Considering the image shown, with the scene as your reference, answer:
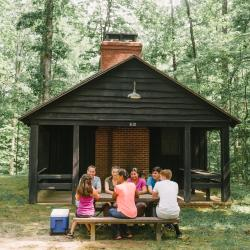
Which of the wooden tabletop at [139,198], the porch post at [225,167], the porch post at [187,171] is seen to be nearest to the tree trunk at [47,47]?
the porch post at [187,171]

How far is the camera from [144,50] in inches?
1310

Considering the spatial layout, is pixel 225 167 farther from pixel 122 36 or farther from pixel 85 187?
pixel 122 36

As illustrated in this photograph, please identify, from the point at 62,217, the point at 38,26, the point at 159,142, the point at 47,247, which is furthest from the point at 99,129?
the point at 47,247

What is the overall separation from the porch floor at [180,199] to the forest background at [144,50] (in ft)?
19.6

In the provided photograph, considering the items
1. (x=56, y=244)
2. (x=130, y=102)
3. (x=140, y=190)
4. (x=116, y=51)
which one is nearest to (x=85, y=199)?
(x=56, y=244)

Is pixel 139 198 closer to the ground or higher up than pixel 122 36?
closer to the ground

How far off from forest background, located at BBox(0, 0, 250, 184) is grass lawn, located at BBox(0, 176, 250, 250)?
9.35 meters

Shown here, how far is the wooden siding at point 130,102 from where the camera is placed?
562 inches

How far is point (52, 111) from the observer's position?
14188 mm

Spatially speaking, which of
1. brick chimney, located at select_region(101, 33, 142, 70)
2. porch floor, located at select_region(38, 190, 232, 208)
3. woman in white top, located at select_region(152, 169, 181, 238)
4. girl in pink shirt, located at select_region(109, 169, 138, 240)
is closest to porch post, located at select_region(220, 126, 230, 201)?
porch floor, located at select_region(38, 190, 232, 208)

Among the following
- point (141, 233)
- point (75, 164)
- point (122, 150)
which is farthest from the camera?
point (122, 150)

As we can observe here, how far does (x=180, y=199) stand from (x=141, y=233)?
19.3ft

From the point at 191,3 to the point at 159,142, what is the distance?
1919 cm

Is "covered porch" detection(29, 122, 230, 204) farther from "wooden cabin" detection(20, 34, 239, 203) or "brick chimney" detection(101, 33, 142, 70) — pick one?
"brick chimney" detection(101, 33, 142, 70)
